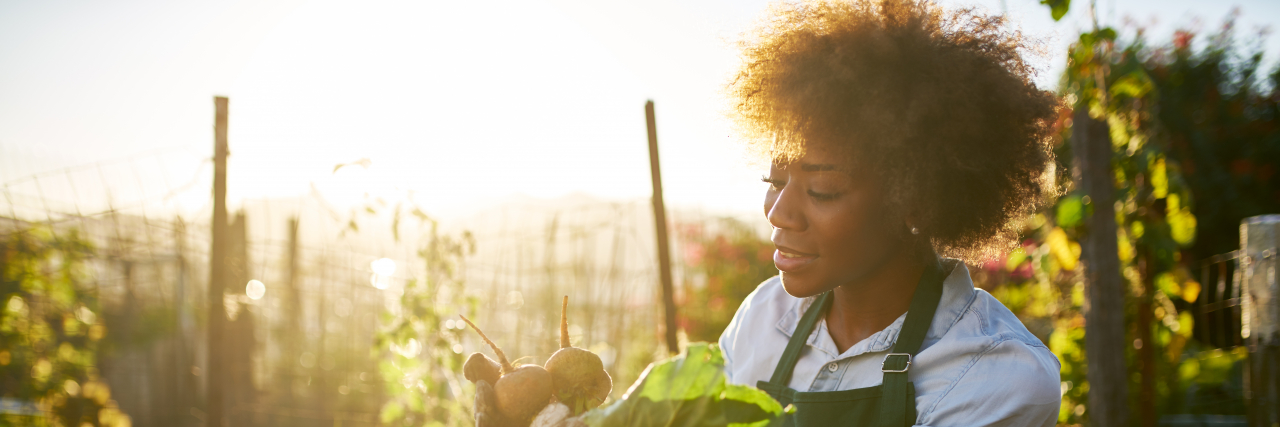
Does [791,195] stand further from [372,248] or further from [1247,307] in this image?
[372,248]

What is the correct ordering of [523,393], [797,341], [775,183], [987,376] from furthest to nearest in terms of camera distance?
[797,341], [775,183], [987,376], [523,393]

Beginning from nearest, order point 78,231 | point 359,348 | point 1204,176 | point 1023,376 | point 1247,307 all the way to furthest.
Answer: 1. point 1023,376
2. point 1247,307
3. point 78,231
4. point 359,348
5. point 1204,176

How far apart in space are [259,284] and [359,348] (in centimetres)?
106

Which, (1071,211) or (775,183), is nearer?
(775,183)

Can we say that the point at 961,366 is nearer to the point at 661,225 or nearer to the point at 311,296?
the point at 661,225

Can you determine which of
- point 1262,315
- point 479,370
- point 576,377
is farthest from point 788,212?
point 1262,315

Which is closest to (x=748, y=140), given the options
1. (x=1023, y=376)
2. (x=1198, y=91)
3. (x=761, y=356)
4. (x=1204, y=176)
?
(x=761, y=356)

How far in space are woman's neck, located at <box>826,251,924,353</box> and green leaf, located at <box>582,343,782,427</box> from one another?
2.42 feet

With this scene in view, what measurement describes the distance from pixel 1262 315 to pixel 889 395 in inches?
104

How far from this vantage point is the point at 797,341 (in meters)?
1.76

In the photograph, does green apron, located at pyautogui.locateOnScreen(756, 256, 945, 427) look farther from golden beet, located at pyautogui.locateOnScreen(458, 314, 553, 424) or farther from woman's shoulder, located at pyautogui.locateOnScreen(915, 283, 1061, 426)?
golden beet, located at pyautogui.locateOnScreen(458, 314, 553, 424)

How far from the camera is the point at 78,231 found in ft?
14.7

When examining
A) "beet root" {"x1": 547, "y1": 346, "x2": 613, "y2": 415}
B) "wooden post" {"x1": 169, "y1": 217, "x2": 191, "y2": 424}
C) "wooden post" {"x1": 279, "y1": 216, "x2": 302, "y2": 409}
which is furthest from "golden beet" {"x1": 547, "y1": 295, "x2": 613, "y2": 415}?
"wooden post" {"x1": 169, "y1": 217, "x2": 191, "y2": 424}

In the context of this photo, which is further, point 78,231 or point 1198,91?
point 1198,91
